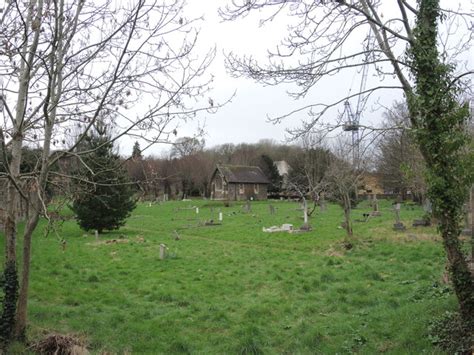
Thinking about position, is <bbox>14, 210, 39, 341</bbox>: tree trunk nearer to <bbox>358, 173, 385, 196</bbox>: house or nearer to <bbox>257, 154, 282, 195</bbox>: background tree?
<bbox>358, 173, 385, 196</bbox>: house

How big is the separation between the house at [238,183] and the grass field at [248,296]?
4137cm

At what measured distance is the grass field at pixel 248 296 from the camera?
6.70 meters

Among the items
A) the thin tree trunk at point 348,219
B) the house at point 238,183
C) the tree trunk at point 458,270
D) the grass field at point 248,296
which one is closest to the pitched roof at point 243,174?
the house at point 238,183

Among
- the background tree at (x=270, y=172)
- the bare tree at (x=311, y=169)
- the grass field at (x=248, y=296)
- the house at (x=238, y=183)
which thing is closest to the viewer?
the grass field at (x=248, y=296)

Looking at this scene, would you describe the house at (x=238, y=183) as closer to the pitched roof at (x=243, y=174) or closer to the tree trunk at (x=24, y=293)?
the pitched roof at (x=243, y=174)

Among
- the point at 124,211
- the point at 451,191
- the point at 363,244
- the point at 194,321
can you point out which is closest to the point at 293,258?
the point at 363,244

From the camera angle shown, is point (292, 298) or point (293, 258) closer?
point (292, 298)

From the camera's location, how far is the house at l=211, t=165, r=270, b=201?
59.8m

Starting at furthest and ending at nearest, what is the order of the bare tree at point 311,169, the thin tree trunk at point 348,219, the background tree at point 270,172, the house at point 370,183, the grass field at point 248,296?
the background tree at point 270,172 → the house at point 370,183 → the bare tree at point 311,169 → the thin tree trunk at point 348,219 → the grass field at point 248,296

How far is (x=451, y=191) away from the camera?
5.62 metres

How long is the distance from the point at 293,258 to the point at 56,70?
11.0 meters

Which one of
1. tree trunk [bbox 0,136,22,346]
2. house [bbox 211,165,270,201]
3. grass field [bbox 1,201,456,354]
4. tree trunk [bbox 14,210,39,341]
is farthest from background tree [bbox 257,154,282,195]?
tree trunk [bbox 14,210,39,341]

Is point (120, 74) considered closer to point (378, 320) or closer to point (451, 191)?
point (451, 191)

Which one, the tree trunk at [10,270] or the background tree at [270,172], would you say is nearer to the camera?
the tree trunk at [10,270]
